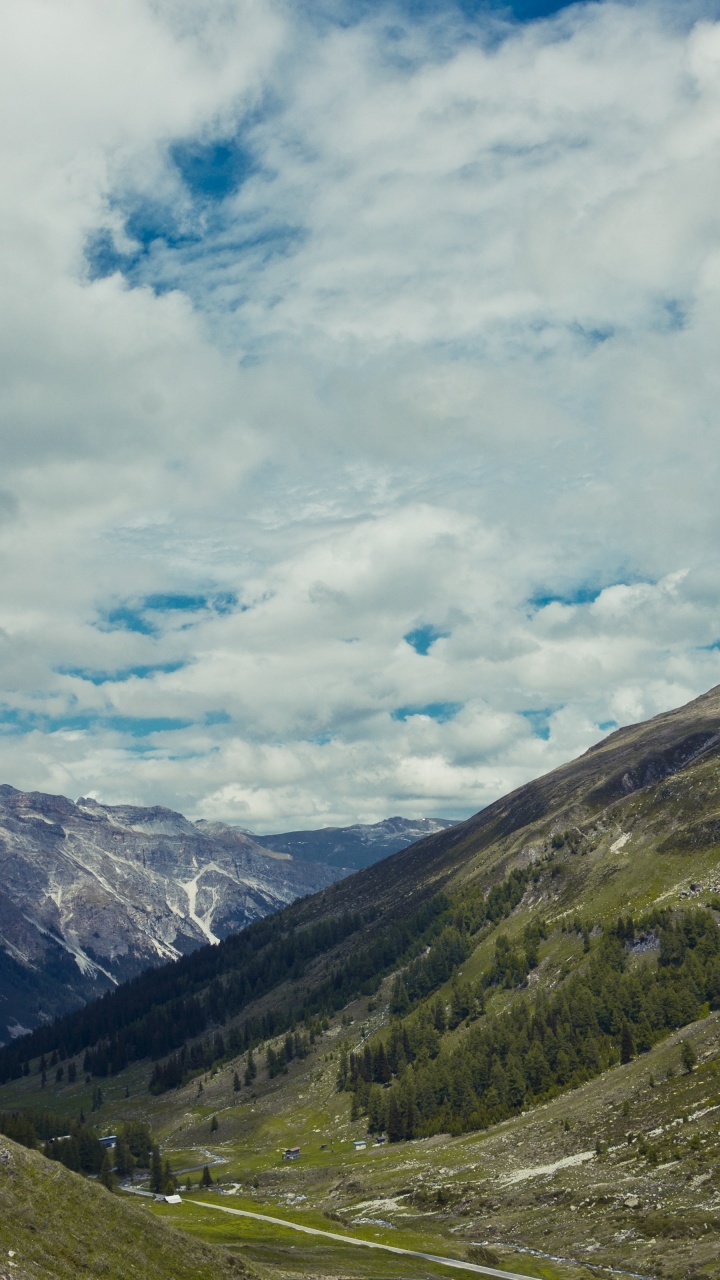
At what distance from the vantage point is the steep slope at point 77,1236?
6031cm

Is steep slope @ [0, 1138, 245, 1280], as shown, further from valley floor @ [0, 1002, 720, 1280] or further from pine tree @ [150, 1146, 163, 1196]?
pine tree @ [150, 1146, 163, 1196]

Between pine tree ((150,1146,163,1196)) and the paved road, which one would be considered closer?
the paved road

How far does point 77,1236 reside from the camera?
2584 inches

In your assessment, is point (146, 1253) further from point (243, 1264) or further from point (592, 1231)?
point (592, 1231)

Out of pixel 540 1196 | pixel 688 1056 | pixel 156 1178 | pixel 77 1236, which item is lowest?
pixel 540 1196

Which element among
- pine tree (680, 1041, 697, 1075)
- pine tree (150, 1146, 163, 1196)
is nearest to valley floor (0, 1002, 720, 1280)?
pine tree (680, 1041, 697, 1075)

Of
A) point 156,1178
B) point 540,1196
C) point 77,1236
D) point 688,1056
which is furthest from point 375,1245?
point 156,1178

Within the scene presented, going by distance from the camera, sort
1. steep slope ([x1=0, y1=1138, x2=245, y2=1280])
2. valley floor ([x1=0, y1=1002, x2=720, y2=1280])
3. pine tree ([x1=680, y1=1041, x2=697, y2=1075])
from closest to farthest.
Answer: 1. steep slope ([x1=0, y1=1138, x2=245, y2=1280])
2. valley floor ([x1=0, y1=1002, x2=720, y2=1280])
3. pine tree ([x1=680, y1=1041, x2=697, y2=1075])

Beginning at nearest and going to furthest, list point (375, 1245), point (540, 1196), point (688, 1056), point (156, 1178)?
1. point (375, 1245)
2. point (540, 1196)
3. point (688, 1056)
4. point (156, 1178)

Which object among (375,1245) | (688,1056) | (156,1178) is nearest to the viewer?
(375,1245)

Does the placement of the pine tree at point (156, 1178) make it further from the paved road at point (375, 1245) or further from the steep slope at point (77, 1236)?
the steep slope at point (77, 1236)

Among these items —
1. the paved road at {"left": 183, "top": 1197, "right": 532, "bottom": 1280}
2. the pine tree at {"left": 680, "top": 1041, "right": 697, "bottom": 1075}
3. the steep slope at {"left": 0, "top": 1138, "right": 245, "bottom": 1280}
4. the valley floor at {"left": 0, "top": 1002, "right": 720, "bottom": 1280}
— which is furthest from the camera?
the pine tree at {"left": 680, "top": 1041, "right": 697, "bottom": 1075}

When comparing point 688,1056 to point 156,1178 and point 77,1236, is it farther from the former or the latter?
point 77,1236

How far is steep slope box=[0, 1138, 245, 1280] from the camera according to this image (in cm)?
6031
